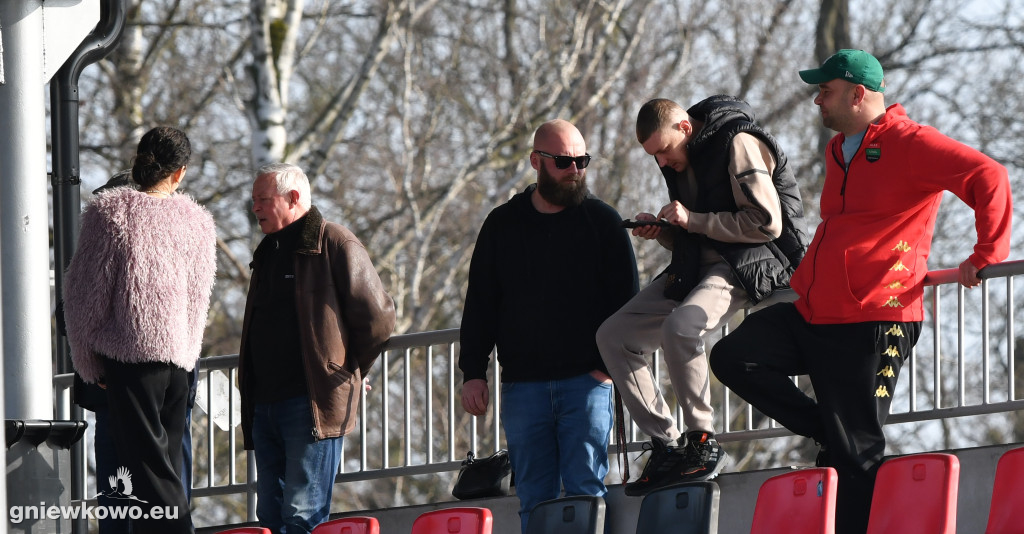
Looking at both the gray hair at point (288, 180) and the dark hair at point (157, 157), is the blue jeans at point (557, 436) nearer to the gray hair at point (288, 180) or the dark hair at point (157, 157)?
the gray hair at point (288, 180)

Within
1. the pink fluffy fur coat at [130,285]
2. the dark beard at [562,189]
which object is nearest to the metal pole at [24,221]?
the pink fluffy fur coat at [130,285]

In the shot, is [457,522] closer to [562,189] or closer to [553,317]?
[553,317]

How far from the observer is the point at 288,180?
6.22m

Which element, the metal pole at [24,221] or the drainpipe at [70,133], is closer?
the metal pole at [24,221]

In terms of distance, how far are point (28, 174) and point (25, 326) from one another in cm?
60

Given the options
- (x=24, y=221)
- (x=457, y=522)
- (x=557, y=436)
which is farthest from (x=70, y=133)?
(x=457, y=522)

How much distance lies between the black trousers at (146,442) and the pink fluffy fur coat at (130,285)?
66 millimetres

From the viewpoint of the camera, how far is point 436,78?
16.9m

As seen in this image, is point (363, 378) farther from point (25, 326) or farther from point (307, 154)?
point (307, 154)

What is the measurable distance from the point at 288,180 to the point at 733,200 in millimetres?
1756

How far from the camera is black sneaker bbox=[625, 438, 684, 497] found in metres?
5.67

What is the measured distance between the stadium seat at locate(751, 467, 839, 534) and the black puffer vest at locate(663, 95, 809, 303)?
0.94 metres

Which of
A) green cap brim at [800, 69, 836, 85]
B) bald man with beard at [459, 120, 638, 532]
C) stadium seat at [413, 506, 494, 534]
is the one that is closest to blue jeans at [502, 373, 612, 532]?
bald man with beard at [459, 120, 638, 532]

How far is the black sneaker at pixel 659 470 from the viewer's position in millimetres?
5672
